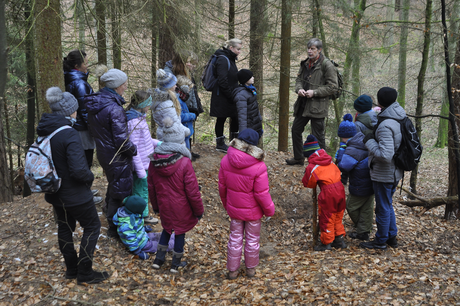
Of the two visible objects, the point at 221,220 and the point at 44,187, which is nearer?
the point at 44,187

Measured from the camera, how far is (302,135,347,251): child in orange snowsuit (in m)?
4.97

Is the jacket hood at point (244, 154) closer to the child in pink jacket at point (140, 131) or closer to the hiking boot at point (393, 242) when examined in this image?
the child in pink jacket at point (140, 131)

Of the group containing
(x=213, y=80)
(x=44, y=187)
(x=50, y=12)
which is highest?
(x=50, y=12)

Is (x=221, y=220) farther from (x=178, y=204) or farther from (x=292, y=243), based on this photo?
(x=178, y=204)

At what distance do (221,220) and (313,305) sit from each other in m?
2.78

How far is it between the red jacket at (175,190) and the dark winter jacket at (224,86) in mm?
2862

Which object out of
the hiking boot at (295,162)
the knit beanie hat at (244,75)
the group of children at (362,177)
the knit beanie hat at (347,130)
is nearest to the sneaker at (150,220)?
the group of children at (362,177)

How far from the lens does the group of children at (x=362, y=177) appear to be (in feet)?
15.7

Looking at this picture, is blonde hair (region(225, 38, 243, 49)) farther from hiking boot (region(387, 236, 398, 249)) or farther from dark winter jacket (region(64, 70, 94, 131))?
hiking boot (region(387, 236, 398, 249))

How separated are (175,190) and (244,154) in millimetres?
999

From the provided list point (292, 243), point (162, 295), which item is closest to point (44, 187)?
point (162, 295)

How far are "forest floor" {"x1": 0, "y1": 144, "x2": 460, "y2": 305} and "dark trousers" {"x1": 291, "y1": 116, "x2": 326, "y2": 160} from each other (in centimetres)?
157

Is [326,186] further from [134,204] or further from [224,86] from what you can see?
[224,86]

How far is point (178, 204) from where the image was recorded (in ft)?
14.3
